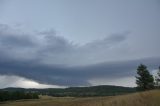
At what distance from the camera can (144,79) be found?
72.8 m

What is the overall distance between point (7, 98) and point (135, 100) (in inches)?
2902

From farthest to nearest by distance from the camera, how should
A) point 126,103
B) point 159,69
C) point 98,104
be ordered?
point 159,69 < point 98,104 < point 126,103

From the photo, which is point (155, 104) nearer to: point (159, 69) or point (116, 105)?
point (116, 105)

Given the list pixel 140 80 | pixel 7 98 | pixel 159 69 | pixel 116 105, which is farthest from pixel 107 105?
pixel 7 98

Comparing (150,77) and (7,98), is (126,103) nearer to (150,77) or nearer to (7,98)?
(150,77)

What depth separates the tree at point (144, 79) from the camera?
72438 mm

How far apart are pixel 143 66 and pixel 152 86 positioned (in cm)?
487

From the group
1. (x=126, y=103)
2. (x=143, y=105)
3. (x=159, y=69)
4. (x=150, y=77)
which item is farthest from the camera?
(x=159, y=69)

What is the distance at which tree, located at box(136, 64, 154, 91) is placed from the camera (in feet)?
238

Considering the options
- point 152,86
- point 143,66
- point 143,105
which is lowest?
point 143,105

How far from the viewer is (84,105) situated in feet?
113

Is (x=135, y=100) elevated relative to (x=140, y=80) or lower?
lower

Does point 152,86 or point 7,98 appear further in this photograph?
point 7,98

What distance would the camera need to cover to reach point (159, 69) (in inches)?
3187
